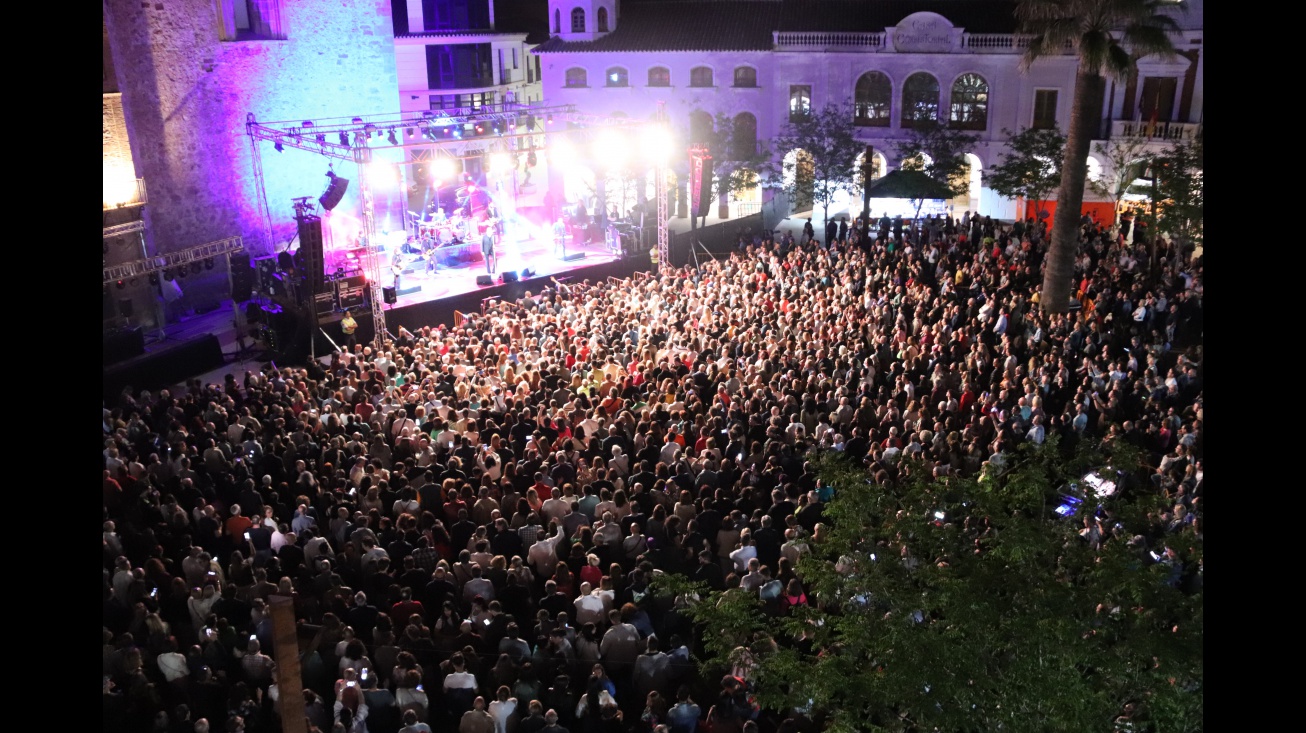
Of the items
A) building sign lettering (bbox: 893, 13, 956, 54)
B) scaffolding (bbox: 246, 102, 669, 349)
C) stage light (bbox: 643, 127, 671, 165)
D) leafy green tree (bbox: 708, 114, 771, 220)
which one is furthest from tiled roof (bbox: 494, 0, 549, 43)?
stage light (bbox: 643, 127, 671, 165)

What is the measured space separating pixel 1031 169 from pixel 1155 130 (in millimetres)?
4966

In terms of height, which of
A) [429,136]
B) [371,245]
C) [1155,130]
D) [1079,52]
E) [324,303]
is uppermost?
[1079,52]

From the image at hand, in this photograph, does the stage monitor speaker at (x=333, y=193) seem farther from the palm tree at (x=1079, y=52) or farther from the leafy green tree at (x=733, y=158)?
the leafy green tree at (x=733, y=158)

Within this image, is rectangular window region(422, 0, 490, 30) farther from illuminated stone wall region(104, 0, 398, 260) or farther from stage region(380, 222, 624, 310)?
stage region(380, 222, 624, 310)

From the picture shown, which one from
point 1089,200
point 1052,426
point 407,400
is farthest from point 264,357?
point 1089,200

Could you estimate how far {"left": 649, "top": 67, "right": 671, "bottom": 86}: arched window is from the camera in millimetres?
36903

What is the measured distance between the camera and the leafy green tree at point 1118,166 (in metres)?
26.4

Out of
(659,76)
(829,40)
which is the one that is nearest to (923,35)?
(829,40)

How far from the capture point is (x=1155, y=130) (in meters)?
30.6

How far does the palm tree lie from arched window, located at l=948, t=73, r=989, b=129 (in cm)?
1564

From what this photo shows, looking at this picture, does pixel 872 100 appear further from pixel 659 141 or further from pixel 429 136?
pixel 429 136

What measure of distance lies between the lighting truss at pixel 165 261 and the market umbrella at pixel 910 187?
1709 centimetres

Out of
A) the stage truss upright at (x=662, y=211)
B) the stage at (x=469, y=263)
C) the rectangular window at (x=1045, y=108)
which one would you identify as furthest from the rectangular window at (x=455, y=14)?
the rectangular window at (x=1045, y=108)
